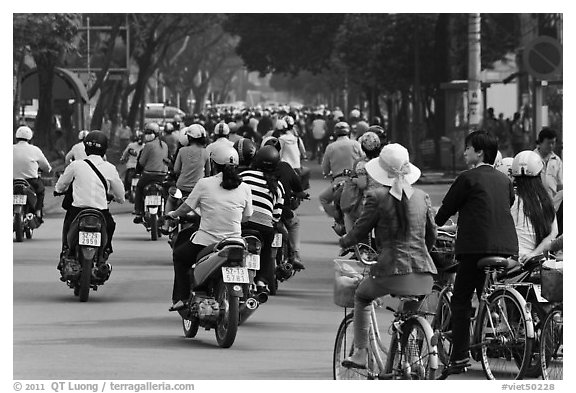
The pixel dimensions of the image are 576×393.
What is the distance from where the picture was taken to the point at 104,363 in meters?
11.5

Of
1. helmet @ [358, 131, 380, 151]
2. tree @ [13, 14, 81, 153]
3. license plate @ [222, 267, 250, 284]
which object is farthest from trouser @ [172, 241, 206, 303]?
tree @ [13, 14, 81, 153]

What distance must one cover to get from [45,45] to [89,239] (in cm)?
2806

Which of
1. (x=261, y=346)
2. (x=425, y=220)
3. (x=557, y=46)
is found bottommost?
(x=261, y=346)

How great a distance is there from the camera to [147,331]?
44.8 ft

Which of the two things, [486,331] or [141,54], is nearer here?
[486,331]

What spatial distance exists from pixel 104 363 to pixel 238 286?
1.48 metres

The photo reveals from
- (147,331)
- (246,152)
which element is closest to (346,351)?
(147,331)

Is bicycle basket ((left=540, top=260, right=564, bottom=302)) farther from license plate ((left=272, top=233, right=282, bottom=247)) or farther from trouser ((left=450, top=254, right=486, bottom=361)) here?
license plate ((left=272, top=233, right=282, bottom=247))

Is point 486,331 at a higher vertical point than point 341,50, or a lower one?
lower

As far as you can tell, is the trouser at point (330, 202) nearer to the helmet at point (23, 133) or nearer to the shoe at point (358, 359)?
the helmet at point (23, 133)

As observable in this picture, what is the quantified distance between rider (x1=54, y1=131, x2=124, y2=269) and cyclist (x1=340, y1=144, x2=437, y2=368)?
Result: 20.9 feet
